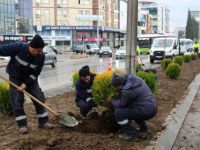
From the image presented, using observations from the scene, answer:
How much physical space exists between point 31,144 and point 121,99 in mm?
1415

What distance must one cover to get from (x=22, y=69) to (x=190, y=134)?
3006mm

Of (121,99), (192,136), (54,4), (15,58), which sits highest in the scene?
(54,4)

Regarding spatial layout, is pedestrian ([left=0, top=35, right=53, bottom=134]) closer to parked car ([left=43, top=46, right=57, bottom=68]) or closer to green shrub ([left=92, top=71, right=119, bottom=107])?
A: green shrub ([left=92, top=71, right=119, bottom=107])

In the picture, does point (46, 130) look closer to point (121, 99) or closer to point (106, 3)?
point (121, 99)

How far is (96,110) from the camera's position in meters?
7.79

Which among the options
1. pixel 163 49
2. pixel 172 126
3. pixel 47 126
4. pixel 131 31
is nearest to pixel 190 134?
pixel 172 126

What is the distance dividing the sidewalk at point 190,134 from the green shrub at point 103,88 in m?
1.41

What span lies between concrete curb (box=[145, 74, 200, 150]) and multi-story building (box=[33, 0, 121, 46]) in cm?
8684

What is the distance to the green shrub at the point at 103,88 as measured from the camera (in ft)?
25.6

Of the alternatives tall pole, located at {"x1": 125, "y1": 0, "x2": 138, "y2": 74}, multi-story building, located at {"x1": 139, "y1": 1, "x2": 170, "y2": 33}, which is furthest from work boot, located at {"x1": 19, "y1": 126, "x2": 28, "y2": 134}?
multi-story building, located at {"x1": 139, "y1": 1, "x2": 170, "y2": 33}

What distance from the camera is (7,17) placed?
7312 centimetres

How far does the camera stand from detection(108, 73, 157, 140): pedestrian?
6.19 metres

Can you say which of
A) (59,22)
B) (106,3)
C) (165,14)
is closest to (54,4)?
(59,22)

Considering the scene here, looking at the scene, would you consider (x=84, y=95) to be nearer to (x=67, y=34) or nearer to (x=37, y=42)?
(x=37, y=42)
